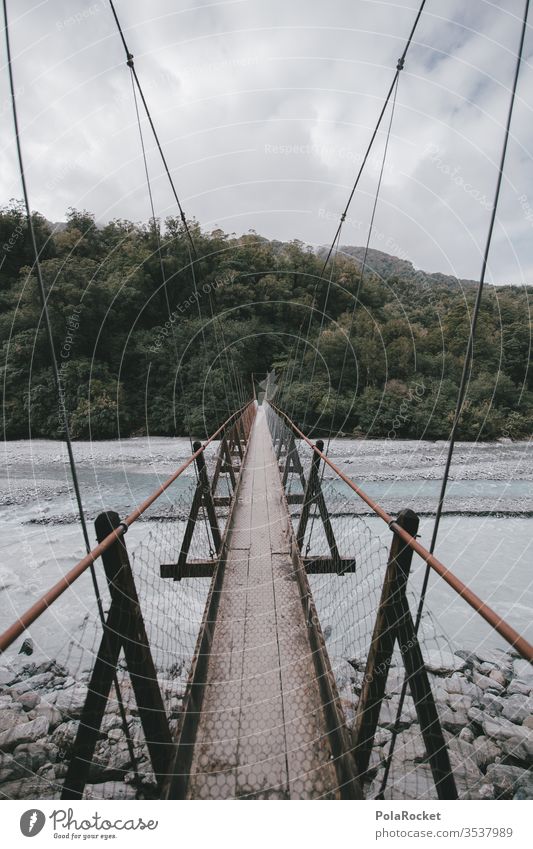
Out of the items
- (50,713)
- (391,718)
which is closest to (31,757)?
(50,713)

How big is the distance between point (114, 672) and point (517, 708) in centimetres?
301

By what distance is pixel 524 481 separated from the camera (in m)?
9.71

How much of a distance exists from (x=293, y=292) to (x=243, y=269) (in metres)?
3.52

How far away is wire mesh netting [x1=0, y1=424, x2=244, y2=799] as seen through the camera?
6.02 feet

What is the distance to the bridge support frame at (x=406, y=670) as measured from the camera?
0.96m

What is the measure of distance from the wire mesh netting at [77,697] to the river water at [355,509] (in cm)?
6

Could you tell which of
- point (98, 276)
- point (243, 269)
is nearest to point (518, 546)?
point (98, 276)

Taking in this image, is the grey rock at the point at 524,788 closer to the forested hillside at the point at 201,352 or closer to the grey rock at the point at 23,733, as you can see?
the grey rock at the point at 23,733

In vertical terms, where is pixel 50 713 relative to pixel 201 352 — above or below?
below

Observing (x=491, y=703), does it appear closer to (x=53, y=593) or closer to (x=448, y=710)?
(x=448, y=710)

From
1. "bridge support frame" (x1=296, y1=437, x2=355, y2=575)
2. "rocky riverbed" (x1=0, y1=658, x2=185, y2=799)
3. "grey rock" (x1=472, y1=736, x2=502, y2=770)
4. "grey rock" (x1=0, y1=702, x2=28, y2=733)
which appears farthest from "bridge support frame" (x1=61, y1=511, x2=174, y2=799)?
"grey rock" (x1=472, y1=736, x2=502, y2=770)

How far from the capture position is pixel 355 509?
23.7 feet

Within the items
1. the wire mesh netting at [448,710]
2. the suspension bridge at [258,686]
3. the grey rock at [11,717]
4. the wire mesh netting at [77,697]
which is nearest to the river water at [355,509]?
the wire mesh netting at [77,697]
